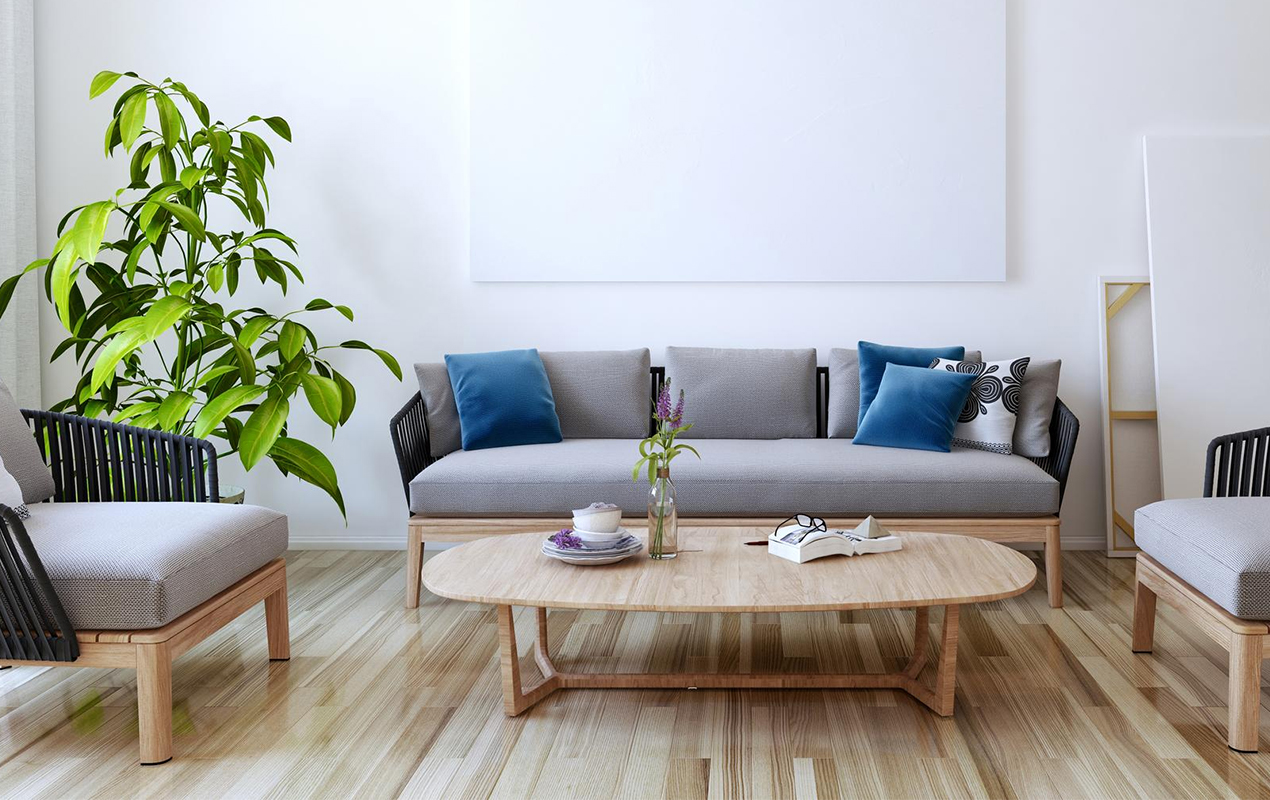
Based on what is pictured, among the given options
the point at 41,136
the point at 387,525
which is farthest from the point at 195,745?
the point at 41,136

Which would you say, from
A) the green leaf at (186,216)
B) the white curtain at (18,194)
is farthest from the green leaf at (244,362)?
the white curtain at (18,194)

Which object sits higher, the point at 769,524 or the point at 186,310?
the point at 186,310

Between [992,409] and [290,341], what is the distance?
8.50 ft

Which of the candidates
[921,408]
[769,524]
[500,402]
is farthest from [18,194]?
[921,408]

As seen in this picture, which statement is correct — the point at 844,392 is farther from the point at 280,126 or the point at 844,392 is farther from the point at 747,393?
the point at 280,126

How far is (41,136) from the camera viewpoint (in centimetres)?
448

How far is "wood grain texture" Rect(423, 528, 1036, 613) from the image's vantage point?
2.32m

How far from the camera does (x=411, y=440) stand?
384 centimetres

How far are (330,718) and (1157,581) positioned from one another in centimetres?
222

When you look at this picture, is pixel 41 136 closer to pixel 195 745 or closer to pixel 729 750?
pixel 195 745

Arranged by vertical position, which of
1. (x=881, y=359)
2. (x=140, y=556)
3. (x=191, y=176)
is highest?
(x=191, y=176)

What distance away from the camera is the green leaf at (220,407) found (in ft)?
11.7

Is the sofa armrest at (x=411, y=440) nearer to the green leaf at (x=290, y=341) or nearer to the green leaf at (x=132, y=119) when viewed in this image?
the green leaf at (x=290, y=341)

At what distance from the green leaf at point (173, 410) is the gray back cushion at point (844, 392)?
2420 millimetres
